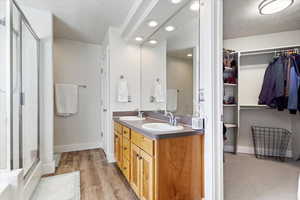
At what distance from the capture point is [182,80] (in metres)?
1.98

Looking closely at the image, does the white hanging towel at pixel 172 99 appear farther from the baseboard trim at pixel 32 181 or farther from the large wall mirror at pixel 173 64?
the baseboard trim at pixel 32 181

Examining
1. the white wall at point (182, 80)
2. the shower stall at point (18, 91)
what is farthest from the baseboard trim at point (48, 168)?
the white wall at point (182, 80)

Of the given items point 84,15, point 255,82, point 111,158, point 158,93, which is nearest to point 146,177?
point 158,93

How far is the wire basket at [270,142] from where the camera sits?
8.98 feet

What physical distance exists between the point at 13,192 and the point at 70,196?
941 millimetres

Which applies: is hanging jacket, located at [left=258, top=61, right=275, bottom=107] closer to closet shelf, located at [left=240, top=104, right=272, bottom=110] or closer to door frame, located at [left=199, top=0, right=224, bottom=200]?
closet shelf, located at [left=240, top=104, right=272, bottom=110]

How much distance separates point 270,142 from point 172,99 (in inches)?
85.8

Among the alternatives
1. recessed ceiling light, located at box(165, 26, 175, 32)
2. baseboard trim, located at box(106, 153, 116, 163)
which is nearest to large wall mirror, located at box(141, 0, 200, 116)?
recessed ceiling light, located at box(165, 26, 175, 32)

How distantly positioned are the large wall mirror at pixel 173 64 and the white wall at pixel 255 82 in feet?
5.13

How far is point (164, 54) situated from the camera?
7.65 feet

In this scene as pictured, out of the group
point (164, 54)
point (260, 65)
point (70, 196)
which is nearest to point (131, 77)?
point (164, 54)

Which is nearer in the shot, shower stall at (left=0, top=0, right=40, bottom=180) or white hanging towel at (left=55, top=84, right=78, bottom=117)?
shower stall at (left=0, top=0, right=40, bottom=180)

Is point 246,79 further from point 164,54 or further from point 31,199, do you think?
point 31,199

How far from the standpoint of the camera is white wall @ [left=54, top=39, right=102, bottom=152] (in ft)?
10.7
